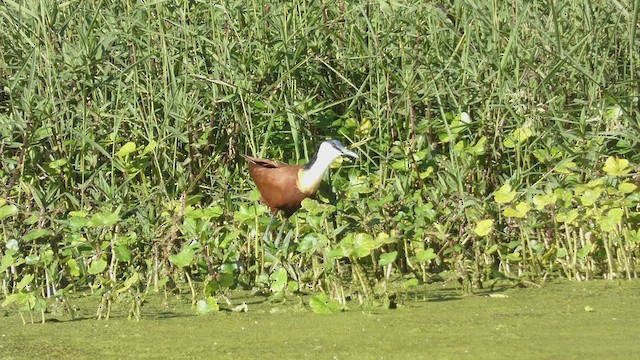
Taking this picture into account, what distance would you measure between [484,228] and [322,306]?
806mm

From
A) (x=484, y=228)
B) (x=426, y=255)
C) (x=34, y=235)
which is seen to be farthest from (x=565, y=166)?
(x=34, y=235)

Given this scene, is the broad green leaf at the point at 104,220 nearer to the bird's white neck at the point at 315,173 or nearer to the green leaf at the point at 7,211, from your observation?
the green leaf at the point at 7,211

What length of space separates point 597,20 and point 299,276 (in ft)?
6.21

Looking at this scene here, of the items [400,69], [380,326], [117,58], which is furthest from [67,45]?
[380,326]

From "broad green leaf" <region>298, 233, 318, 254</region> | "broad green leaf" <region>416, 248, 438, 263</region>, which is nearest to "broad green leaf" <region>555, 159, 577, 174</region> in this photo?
"broad green leaf" <region>416, 248, 438, 263</region>

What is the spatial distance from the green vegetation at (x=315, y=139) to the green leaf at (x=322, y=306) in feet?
0.93

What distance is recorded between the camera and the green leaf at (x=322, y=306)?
14.1 feet

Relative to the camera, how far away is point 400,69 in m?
5.53

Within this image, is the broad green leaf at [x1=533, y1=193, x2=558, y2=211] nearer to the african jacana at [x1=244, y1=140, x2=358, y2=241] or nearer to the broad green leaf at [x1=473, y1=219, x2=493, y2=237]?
the broad green leaf at [x1=473, y1=219, x2=493, y2=237]

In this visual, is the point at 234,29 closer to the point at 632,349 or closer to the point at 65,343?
the point at 65,343

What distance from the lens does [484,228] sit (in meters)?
4.66

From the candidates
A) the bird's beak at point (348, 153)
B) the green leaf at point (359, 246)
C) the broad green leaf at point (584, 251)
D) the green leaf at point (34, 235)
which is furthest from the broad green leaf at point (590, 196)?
the green leaf at point (34, 235)

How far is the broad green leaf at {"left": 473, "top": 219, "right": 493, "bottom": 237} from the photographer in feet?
15.2

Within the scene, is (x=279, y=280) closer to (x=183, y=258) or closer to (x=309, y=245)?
(x=309, y=245)
